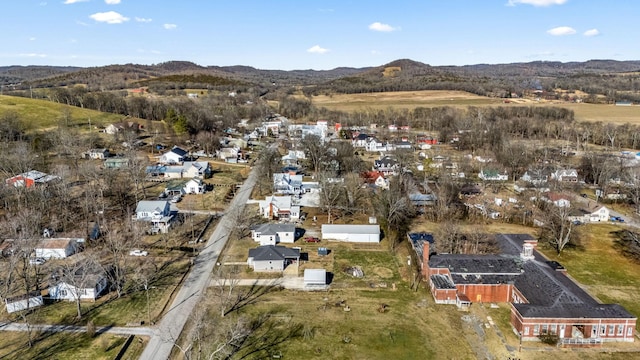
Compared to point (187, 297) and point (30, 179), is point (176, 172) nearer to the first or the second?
point (30, 179)

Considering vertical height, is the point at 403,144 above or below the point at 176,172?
above

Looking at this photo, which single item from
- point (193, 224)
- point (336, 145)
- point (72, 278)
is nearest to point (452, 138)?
point (336, 145)

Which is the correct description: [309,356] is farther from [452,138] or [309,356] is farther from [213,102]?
[213,102]

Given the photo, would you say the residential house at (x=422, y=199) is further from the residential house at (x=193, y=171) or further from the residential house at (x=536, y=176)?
the residential house at (x=193, y=171)

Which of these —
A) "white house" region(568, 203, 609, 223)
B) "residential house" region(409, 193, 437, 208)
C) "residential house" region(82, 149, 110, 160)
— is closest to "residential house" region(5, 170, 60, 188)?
"residential house" region(82, 149, 110, 160)

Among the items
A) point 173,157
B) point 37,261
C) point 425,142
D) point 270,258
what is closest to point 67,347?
point 37,261

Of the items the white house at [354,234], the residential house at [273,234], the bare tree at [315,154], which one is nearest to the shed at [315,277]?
the residential house at [273,234]
